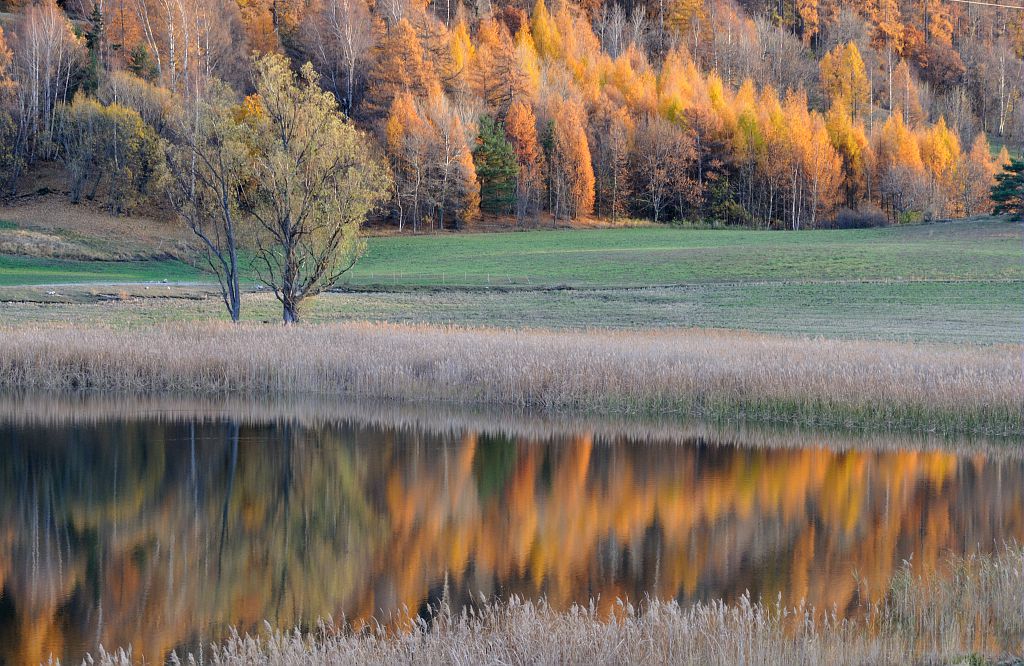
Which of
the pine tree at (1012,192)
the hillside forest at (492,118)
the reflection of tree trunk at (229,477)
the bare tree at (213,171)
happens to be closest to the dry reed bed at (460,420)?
the reflection of tree trunk at (229,477)

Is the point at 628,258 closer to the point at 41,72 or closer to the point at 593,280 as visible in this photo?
the point at 593,280

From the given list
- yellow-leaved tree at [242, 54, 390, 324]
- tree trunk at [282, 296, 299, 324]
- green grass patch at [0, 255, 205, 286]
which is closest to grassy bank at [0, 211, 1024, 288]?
green grass patch at [0, 255, 205, 286]

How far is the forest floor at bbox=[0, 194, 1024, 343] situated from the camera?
37500 mm

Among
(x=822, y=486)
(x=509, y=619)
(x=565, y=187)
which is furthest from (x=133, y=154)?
Answer: (x=509, y=619)

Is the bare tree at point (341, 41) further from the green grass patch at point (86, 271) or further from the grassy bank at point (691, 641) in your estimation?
the grassy bank at point (691, 641)

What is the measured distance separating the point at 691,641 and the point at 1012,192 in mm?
72771

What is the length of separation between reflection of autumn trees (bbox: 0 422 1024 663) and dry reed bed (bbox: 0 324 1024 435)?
1.74 m

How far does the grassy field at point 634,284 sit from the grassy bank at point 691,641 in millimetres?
22383

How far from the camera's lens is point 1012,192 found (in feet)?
239

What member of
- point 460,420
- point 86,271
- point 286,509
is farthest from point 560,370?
point 86,271

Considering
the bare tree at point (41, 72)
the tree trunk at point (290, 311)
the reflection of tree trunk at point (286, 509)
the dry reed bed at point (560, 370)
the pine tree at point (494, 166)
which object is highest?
the bare tree at point (41, 72)

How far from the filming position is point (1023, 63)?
124812 mm

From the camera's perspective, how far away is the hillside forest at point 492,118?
77.7 meters

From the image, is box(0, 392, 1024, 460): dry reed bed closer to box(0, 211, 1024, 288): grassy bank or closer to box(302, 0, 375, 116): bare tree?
box(0, 211, 1024, 288): grassy bank
